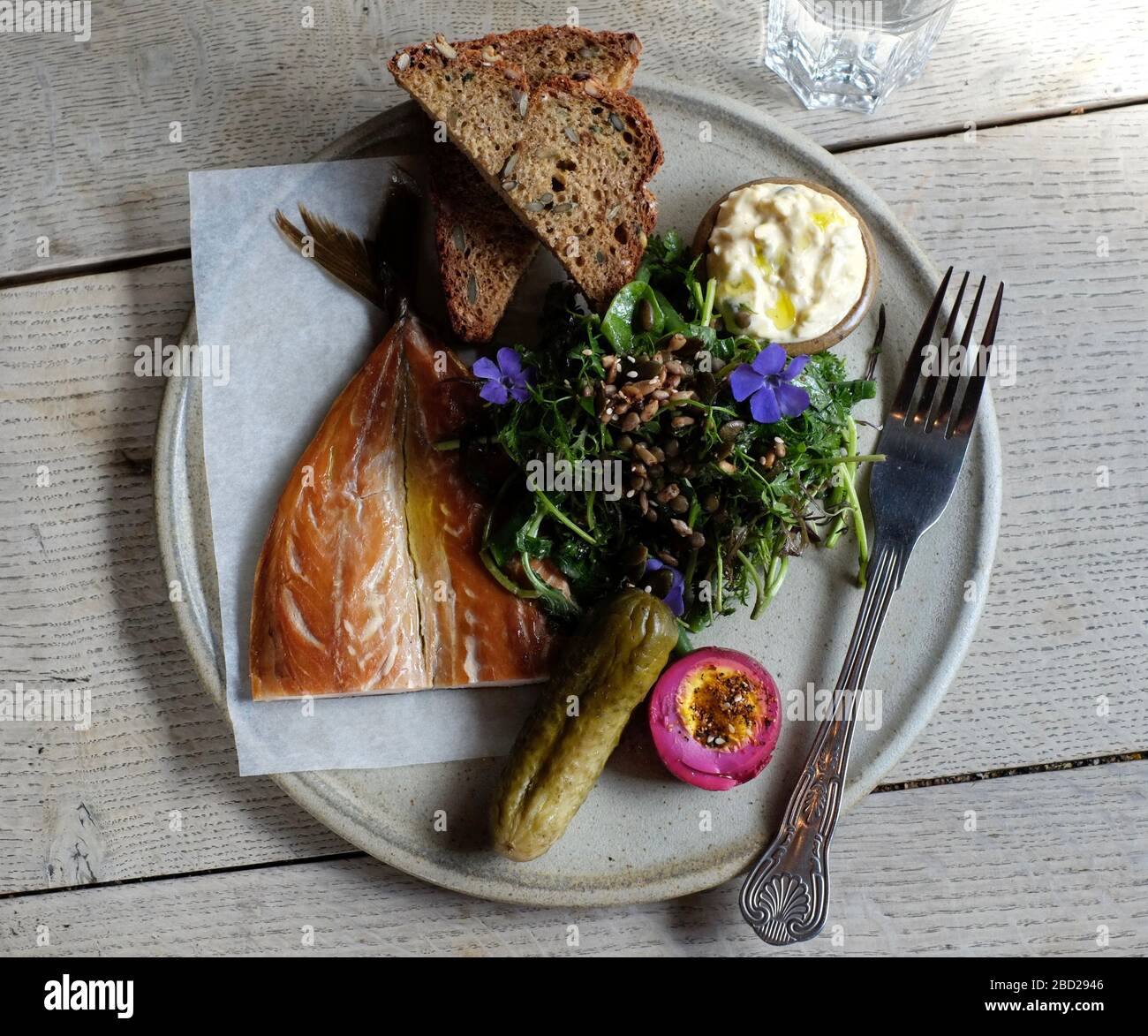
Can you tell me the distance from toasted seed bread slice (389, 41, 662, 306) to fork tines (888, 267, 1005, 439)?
0.58 m

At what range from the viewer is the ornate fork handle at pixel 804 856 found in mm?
1852

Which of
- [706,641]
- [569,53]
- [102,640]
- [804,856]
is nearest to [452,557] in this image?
[706,641]

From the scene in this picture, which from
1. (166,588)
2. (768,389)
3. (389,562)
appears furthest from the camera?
(166,588)

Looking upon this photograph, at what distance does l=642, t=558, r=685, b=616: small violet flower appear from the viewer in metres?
1.81

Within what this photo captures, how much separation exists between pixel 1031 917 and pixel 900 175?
153 cm

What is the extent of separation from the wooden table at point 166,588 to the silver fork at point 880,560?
0.13 metres

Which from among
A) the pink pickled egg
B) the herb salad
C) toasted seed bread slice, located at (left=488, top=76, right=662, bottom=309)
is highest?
toasted seed bread slice, located at (left=488, top=76, right=662, bottom=309)

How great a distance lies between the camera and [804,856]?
6.08ft

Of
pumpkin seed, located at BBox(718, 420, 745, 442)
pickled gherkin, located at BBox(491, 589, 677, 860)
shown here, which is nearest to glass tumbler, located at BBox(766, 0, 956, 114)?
pumpkin seed, located at BBox(718, 420, 745, 442)

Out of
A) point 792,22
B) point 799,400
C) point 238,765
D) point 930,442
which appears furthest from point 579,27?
point 238,765

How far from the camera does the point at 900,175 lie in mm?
2107

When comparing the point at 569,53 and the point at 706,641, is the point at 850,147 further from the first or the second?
the point at 706,641

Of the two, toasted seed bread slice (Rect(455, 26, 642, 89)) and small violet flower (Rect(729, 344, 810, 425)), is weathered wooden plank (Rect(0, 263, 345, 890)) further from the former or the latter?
small violet flower (Rect(729, 344, 810, 425))

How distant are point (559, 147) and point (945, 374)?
33.8 inches
